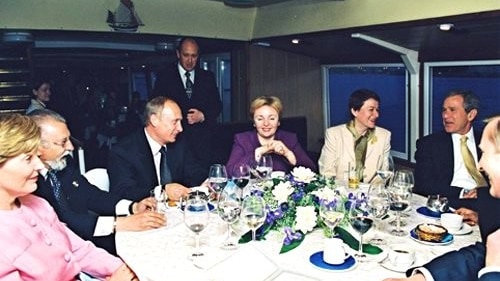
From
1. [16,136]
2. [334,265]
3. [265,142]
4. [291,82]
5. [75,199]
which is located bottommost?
[334,265]

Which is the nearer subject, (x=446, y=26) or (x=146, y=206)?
(x=146, y=206)

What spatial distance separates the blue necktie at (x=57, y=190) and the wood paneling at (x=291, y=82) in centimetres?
300

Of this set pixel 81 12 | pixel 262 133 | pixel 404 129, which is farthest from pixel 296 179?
pixel 81 12

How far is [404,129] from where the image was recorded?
4.24m

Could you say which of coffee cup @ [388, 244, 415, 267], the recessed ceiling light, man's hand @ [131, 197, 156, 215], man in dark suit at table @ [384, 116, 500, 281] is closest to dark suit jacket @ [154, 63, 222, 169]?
man's hand @ [131, 197, 156, 215]

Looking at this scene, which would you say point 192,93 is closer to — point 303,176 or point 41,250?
point 303,176

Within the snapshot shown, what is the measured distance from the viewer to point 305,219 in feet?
5.55

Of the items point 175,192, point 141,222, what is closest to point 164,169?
point 175,192

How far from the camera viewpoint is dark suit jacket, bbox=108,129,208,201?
2.48m

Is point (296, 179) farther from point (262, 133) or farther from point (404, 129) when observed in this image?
point (404, 129)

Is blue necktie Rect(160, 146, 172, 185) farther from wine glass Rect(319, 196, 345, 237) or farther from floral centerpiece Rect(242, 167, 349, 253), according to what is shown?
wine glass Rect(319, 196, 345, 237)

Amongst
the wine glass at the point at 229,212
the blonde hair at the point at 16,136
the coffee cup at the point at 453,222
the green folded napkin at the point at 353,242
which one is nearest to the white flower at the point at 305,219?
the green folded napkin at the point at 353,242

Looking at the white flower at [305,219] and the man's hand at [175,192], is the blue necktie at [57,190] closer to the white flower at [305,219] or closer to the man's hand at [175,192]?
the man's hand at [175,192]

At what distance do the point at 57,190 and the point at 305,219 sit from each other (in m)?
1.20
